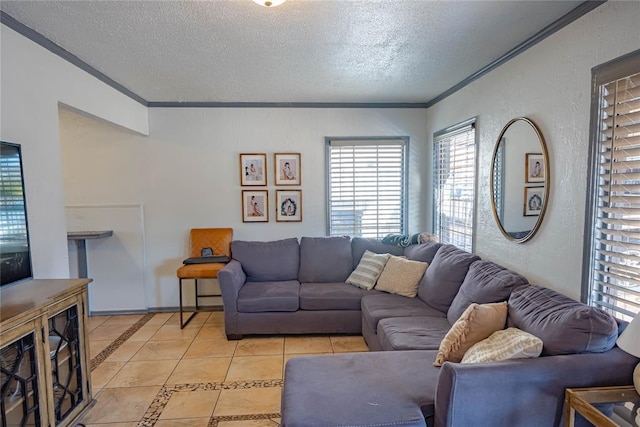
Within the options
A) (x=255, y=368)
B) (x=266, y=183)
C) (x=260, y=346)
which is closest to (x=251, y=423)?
(x=255, y=368)

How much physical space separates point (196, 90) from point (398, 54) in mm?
2102

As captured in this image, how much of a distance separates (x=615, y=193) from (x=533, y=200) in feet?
2.02

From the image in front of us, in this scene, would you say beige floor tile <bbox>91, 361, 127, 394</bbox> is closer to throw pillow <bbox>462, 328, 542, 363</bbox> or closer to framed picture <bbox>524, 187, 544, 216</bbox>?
throw pillow <bbox>462, 328, 542, 363</bbox>

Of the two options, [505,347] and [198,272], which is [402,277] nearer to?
[505,347]

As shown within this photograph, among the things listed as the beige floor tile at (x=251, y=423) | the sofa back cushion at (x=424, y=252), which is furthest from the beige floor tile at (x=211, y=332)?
the sofa back cushion at (x=424, y=252)

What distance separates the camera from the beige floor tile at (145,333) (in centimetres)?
354

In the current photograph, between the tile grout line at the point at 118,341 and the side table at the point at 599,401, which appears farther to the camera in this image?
the tile grout line at the point at 118,341

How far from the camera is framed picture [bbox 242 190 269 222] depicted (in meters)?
4.25

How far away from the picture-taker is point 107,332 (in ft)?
12.2

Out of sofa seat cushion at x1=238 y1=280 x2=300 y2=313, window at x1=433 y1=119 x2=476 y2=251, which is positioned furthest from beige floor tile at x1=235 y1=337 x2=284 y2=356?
window at x1=433 y1=119 x2=476 y2=251

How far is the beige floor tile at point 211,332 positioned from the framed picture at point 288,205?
4.61 ft

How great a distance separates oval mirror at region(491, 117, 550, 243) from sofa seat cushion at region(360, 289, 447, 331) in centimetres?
89

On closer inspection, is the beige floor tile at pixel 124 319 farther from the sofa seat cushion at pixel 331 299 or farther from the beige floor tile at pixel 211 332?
the sofa seat cushion at pixel 331 299

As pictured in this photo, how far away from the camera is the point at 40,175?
2.29 m
